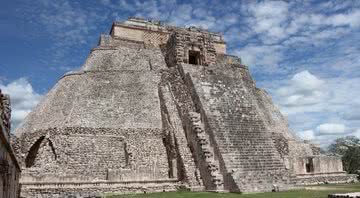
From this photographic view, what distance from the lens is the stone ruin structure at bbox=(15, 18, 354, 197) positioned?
14812 mm

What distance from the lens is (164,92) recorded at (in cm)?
1912

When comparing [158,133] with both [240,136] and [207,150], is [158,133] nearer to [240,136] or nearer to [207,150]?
[207,150]

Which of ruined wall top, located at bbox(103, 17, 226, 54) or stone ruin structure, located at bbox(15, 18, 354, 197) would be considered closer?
stone ruin structure, located at bbox(15, 18, 354, 197)

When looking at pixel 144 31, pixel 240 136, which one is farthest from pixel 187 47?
pixel 144 31

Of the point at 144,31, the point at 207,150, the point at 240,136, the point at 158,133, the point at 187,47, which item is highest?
the point at 144,31

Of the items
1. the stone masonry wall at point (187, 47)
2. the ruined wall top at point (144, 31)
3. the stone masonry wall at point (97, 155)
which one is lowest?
the stone masonry wall at point (97, 155)

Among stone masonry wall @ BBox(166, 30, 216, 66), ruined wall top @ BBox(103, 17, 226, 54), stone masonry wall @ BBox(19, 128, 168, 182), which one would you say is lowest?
stone masonry wall @ BBox(19, 128, 168, 182)

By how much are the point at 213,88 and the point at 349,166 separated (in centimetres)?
1857

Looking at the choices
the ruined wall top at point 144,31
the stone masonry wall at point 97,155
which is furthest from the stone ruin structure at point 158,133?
the ruined wall top at point 144,31

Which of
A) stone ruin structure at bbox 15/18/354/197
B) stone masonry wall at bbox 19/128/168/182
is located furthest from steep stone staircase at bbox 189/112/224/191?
stone masonry wall at bbox 19/128/168/182

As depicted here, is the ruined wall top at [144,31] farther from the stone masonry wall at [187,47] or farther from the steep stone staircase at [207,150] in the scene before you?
the steep stone staircase at [207,150]

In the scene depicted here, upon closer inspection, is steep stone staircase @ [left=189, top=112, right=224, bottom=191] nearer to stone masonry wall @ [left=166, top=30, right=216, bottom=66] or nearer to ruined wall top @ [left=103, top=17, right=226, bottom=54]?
stone masonry wall @ [left=166, top=30, right=216, bottom=66]

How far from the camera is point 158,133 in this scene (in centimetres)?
1761

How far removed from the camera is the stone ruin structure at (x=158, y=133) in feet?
48.6
